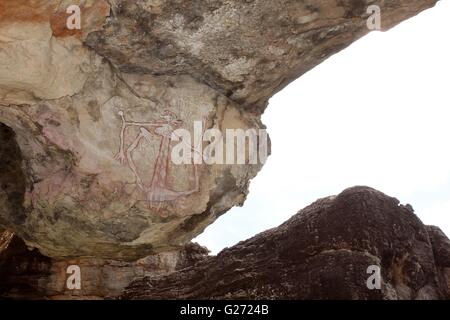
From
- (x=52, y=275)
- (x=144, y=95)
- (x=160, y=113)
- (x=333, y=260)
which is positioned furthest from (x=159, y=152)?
(x=52, y=275)

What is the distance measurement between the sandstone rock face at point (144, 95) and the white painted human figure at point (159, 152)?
0.04 ft

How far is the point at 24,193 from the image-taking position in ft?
22.1

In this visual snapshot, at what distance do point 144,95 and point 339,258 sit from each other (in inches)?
120

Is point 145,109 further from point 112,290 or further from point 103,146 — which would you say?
point 112,290

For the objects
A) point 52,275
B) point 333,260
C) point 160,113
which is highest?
point 160,113

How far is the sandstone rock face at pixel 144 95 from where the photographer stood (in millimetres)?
5121

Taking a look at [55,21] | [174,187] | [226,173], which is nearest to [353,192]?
[226,173]

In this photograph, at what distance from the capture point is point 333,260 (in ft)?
19.5

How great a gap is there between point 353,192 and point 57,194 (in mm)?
3844

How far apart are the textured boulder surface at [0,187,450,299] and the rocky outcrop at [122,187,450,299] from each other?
0.5 inches

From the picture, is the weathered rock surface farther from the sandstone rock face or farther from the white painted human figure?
the white painted human figure

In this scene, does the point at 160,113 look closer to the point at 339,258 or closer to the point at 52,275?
the point at 339,258

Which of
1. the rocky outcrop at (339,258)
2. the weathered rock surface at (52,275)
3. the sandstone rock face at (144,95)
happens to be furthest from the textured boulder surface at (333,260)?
the weathered rock surface at (52,275)

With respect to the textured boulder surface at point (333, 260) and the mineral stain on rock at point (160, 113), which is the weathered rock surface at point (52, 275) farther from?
the mineral stain on rock at point (160, 113)
